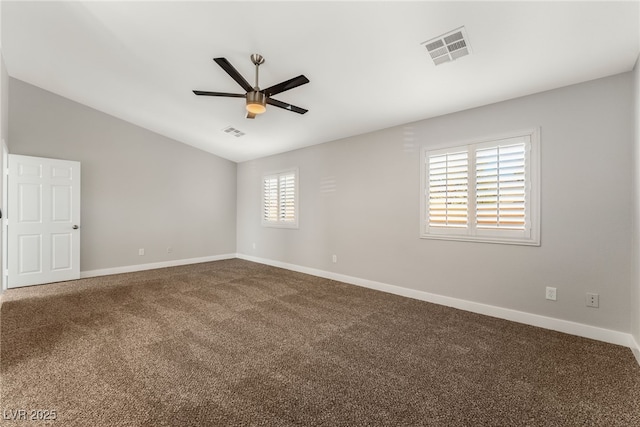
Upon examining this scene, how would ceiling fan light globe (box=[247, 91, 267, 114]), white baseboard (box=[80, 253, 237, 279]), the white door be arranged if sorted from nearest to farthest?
1. ceiling fan light globe (box=[247, 91, 267, 114])
2. the white door
3. white baseboard (box=[80, 253, 237, 279])

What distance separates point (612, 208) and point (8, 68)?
7.76 m

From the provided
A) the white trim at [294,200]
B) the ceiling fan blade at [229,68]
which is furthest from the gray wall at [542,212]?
the ceiling fan blade at [229,68]

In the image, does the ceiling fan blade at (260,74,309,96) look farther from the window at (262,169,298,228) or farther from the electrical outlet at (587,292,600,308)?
the electrical outlet at (587,292,600,308)

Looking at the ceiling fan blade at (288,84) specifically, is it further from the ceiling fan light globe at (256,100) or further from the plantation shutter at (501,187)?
the plantation shutter at (501,187)

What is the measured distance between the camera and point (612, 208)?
2.66 m

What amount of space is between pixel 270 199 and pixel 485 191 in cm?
A: 443

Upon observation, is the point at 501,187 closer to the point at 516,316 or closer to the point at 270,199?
the point at 516,316

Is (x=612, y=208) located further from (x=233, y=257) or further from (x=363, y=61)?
(x=233, y=257)

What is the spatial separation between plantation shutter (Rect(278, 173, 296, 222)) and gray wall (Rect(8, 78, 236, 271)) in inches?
76.2

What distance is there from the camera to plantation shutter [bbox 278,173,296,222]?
5.91 m

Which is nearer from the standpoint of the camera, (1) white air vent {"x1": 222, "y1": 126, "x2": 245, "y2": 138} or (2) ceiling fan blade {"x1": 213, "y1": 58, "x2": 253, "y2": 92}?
(2) ceiling fan blade {"x1": 213, "y1": 58, "x2": 253, "y2": 92}

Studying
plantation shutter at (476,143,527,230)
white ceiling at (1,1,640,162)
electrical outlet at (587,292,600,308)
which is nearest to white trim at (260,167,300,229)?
white ceiling at (1,1,640,162)

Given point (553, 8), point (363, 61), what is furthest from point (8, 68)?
point (553, 8)

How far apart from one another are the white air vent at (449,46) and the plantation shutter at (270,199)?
14.1 feet
